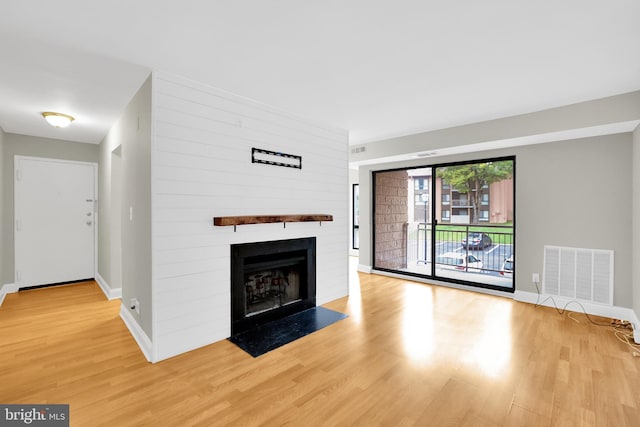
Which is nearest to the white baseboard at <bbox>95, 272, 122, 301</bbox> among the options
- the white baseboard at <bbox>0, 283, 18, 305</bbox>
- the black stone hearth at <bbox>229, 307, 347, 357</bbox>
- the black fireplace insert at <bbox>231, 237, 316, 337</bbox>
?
the white baseboard at <bbox>0, 283, 18, 305</bbox>

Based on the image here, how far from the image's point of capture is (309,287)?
3807 millimetres

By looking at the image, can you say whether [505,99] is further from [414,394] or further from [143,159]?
[143,159]

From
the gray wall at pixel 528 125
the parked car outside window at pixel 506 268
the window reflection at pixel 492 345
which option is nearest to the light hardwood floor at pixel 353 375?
the window reflection at pixel 492 345

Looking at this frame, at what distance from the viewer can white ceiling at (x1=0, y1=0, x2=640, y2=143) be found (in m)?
1.75

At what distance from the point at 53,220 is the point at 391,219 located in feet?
19.3

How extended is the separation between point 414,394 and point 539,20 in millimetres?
2605

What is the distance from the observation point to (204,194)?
9.09 ft

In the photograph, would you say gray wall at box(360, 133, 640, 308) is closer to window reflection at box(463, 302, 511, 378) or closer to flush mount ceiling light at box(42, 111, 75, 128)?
window reflection at box(463, 302, 511, 378)

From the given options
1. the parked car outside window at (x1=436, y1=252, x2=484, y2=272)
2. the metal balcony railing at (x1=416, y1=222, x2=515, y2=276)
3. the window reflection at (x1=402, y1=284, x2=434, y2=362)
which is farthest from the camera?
the parked car outside window at (x1=436, y1=252, x2=484, y2=272)

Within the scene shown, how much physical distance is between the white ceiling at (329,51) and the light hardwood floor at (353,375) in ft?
8.00

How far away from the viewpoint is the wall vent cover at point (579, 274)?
139 inches

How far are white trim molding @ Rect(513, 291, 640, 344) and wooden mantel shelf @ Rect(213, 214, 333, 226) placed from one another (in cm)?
298

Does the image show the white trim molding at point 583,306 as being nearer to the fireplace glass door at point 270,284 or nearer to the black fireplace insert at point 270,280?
the black fireplace insert at point 270,280

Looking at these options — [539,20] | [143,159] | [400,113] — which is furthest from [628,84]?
[143,159]
